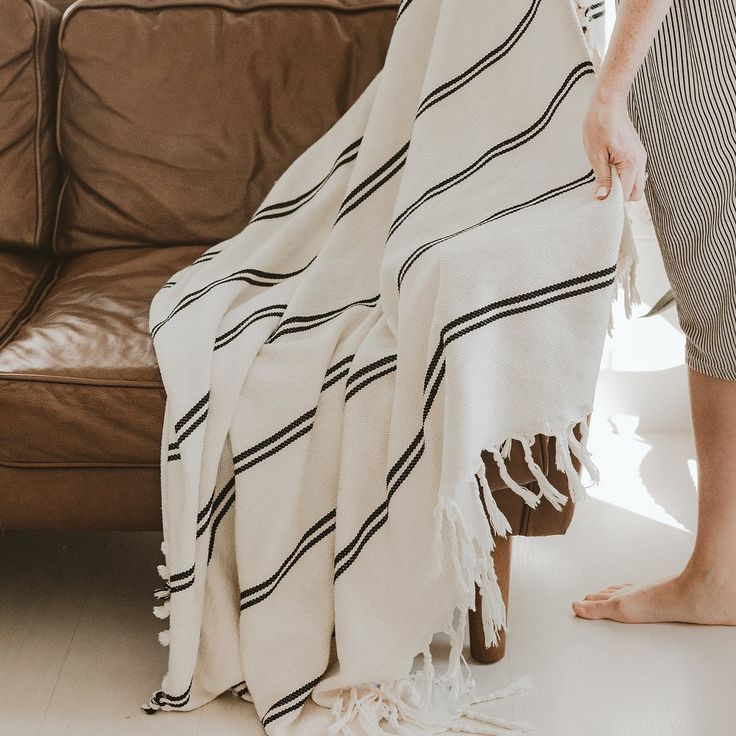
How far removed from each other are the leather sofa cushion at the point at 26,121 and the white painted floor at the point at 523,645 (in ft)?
1.76

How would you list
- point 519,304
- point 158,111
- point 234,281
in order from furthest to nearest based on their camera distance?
point 158,111, point 234,281, point 519,304

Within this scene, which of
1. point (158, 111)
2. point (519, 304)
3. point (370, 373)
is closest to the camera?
point (519, 304)

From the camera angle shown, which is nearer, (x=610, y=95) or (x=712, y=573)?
(x=610, y=95)

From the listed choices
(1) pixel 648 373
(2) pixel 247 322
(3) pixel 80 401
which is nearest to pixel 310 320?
(2) pixel 247 322

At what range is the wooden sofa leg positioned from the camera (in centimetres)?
125

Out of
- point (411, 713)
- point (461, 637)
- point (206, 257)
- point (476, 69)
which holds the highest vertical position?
point (476, 69)

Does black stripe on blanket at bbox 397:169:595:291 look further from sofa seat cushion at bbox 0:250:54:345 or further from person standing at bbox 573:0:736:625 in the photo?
sofa seat cushion at bbox 0:250:54:345

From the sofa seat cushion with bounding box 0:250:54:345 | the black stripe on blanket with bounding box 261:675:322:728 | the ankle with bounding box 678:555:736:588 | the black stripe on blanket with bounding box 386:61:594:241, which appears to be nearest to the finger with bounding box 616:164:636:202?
the black stripe on blanket with bounding box 386:61:594:241

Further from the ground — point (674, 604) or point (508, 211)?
point (508, 211)

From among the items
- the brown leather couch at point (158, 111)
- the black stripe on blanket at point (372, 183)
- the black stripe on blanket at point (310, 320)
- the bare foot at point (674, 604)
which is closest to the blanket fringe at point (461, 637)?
the bare foot at point (674, 604)

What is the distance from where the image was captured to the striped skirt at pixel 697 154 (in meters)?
1.17

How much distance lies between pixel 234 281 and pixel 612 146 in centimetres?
57

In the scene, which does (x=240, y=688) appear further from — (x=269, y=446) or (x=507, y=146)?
(x=507, y=146)

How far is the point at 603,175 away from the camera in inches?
42.1
